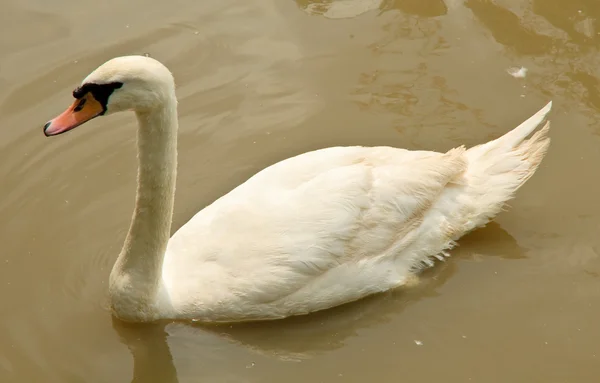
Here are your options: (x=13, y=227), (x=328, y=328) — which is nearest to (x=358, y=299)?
(x=328, y=328)

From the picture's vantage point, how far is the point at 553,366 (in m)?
6.02

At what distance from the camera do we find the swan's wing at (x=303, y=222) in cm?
586

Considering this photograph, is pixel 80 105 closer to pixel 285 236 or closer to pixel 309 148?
pixel 285 236

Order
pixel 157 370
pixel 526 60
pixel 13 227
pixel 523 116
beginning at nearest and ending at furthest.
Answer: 1. pixel 157 370
2. pixel 13 227
3. pixel 523 116
4. pixel 526 60

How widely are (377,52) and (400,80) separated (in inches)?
18.3

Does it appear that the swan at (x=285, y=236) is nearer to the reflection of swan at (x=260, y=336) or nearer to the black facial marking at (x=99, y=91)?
the reflection of swan at (x=260, y=336)

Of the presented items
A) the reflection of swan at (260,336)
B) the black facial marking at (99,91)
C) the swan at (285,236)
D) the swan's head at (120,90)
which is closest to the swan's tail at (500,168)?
the swan at (285,236)

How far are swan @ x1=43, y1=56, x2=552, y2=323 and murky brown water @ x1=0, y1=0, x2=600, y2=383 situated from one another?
0.23 metres

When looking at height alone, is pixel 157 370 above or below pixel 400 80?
below

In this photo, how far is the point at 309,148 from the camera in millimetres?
7703

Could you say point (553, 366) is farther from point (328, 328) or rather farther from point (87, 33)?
point (87, 33)

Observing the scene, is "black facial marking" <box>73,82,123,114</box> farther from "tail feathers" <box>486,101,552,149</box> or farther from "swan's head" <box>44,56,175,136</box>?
"tail feathers" <box>486,101,552,149</box>

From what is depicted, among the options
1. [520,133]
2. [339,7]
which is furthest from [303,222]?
[339,7]

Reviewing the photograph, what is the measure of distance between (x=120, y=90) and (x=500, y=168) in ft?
9.87
